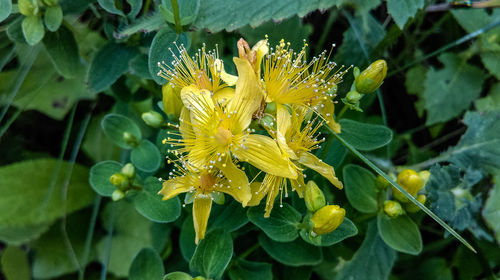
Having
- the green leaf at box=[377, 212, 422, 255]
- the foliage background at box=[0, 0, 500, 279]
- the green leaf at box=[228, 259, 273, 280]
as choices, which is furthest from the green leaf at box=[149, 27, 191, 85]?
the green leaf at box=[377, 212, 422, 255]

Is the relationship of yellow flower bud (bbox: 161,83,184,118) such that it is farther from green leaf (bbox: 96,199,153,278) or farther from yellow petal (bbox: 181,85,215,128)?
green leaf (bbox: 96,199,153,278)

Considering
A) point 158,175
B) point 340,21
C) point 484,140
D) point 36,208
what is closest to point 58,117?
point 36,208

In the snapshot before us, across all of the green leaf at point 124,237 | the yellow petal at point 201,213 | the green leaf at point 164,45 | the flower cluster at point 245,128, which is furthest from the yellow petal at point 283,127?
the green leaf at point 124,237

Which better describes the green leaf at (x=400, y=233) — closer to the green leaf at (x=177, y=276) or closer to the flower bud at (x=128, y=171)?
the green leaf at (x=177, y=276)

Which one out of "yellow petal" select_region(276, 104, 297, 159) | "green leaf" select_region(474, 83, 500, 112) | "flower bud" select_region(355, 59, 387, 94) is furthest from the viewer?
"green leaf" select_region(474, 83, 500, 112)

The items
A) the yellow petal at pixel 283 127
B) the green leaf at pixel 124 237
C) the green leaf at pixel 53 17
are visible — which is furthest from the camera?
the green leaf at pixel 124 237

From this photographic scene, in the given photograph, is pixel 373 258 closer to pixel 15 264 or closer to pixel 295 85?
pixel 295 85

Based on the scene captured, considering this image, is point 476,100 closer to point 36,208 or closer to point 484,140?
point 484,140
